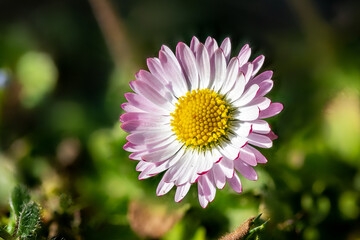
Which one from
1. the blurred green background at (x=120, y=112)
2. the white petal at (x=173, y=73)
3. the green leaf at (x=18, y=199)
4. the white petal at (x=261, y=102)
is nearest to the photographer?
the white petal at (x=261, y=102)

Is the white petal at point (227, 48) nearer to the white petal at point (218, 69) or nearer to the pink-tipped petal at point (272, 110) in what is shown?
the white petal at point (218, 69)

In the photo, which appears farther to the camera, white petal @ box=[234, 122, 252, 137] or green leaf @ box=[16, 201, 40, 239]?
green leaf @ box=[16, 201, 40, 239]

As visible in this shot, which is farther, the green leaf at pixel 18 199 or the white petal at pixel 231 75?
the green leaf at pixel 18 199

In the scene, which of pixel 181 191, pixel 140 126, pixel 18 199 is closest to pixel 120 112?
pixel 18 199

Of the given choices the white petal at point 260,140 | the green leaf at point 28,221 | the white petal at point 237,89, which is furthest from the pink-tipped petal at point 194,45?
the green leaf at point 28,221

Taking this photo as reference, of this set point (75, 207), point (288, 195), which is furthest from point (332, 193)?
point (75, 207)

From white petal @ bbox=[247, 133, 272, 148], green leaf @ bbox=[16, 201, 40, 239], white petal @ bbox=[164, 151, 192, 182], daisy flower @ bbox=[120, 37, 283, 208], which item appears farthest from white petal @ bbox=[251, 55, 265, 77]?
green leaf @ bbox=[16, 201, 40, 239]

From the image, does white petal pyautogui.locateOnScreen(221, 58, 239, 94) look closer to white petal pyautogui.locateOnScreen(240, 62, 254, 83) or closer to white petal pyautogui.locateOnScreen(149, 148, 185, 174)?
white petal pyautogui.locateOnScreen(240, 62, 254, 83)
